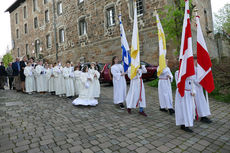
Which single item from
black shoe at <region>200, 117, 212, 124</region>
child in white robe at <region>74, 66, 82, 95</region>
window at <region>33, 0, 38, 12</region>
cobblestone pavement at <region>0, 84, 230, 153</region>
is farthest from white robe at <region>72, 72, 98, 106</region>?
window at <region>33, 0, 38, 12</region>

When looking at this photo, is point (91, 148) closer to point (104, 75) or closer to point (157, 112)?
point (157, 112)

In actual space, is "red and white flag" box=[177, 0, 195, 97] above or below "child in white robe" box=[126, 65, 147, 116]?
above

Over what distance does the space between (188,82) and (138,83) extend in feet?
5.58

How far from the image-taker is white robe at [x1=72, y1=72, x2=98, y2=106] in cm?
657

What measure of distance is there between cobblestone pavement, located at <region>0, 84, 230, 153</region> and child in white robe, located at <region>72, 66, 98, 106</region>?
762 millimetres

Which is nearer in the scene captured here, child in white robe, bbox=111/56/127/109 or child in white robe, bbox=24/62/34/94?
child in white robe, bbox=111/56/127/109

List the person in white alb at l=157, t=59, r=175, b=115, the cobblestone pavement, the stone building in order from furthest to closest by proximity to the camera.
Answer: the stone building
the person in white alb at l=157, t=59, r=175, b=115
the cobblestone pavement

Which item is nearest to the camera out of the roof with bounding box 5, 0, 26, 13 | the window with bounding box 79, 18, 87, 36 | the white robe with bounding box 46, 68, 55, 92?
the white robe with bounding box 46, 68, 55, 92

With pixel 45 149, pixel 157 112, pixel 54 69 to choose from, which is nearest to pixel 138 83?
pixel 157 112

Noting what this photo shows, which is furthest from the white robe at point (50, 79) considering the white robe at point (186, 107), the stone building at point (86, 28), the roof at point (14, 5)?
the roof at point (14, 5)

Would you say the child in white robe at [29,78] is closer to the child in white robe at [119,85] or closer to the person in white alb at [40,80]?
the person in white alb at [40,80]

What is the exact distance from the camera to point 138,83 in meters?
5.55

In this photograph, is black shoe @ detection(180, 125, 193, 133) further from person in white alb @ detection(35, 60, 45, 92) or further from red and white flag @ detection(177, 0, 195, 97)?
person in white alb @ detection(35, 60, 45, 92)

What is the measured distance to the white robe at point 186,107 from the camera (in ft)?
13.1
